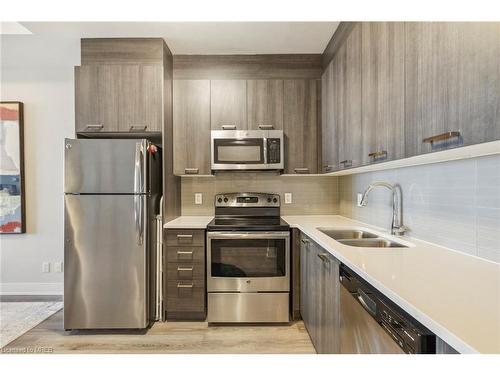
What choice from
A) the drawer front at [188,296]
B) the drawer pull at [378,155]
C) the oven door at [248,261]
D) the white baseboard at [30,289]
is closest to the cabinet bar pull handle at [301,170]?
the oven door at [248,261]

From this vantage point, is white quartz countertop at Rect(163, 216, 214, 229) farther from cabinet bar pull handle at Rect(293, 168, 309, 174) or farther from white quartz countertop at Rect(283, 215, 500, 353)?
white quartz countertop at Rect(283, 215, 500, 353)

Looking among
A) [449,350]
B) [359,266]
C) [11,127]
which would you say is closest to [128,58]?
[11,127]

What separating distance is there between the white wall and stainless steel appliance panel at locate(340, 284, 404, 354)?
3198 millimetres

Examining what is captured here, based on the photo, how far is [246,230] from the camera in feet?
8.02

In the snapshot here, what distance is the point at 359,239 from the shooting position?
186 centimetres

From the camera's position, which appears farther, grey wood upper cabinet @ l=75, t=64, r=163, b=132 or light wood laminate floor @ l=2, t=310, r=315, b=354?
grey wood upper cabinet @ l=75, t=64, r=163, b=132

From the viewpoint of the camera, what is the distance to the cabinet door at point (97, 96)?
8.27ft

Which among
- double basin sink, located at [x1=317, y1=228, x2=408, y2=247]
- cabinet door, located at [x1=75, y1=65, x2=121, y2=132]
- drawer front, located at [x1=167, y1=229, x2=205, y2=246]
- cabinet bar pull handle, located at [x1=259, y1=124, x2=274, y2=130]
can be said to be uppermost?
cabinet door, located at [x1=75, y1=65, x2=121, y2=132]

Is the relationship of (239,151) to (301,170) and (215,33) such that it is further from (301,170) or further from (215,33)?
(215,33)

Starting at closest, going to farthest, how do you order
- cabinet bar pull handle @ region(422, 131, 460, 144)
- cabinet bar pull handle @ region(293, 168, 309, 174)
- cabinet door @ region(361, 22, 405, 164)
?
cabinet bar pull handle @ region(422, 131, 460, 144) → cabinet door @ region(361, 22, 405, 164) → cabinet bar pull handle @ region(293, 168, 309, 174)

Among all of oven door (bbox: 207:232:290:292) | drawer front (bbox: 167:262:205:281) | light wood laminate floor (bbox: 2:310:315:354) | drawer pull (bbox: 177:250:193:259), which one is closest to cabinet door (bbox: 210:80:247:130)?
oven door (bbox: 207:232:290:292)

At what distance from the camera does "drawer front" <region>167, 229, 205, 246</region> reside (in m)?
2.48

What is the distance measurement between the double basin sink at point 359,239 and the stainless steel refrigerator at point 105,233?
1.51m

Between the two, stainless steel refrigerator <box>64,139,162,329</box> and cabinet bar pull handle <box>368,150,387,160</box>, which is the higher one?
cabinet bar pull handle <box>368,150,387,160</box>
